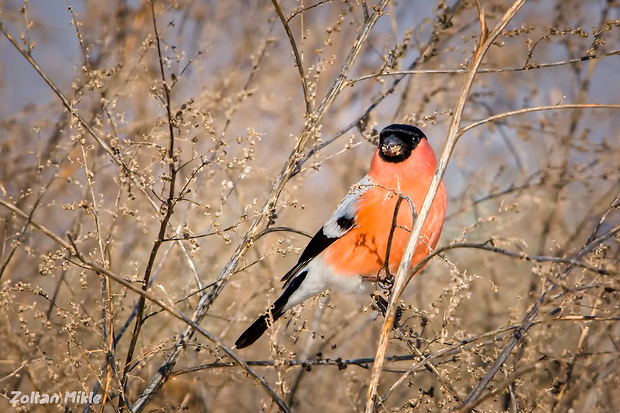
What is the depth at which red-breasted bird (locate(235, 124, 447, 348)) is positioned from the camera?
9.61ft

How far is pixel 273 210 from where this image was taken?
233cm

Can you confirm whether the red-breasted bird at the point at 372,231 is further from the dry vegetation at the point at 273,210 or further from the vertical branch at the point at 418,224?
the vertical branch at the point at 418,224

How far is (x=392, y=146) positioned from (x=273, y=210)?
83cm

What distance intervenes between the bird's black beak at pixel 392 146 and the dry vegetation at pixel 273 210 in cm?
9

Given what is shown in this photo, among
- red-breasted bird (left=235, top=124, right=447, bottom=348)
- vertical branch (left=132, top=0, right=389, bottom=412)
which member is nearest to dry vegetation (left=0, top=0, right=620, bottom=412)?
vertical branch (left=132, top=0, right=389, bottom=412)

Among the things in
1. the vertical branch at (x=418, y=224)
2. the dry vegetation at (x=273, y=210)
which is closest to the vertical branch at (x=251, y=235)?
the dry vegetation at (x=273, y=210)

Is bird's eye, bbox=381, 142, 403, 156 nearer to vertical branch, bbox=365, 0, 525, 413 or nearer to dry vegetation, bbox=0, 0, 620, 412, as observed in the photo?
dry vegetation, bbox=0, 0, 620, 412

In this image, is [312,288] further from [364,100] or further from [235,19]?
[235,19]

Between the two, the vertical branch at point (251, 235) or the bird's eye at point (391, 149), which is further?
the bird's eye at point (391, 149)

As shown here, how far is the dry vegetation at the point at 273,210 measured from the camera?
2.15 metres

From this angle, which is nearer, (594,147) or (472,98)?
(472,98)

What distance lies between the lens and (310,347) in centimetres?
415

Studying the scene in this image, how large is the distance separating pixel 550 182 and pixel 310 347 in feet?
6.08

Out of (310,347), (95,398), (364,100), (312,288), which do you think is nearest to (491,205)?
(364,100)
